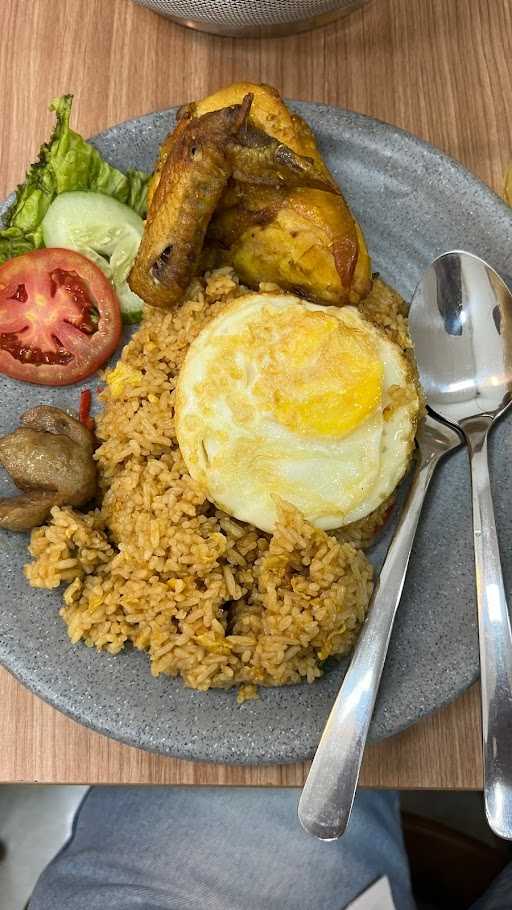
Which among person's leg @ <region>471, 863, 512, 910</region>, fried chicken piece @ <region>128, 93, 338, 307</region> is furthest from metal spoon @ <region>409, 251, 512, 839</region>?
person's leg @ <region>471, 863, 512, 910</region>

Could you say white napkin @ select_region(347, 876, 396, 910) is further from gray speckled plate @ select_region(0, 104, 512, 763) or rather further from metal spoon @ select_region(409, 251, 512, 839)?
metal spoon @ select_region(409, 251, 512, 839)

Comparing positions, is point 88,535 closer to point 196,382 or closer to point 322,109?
point 196,382

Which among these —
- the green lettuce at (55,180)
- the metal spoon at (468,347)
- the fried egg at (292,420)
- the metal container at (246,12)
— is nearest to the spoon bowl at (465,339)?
the metal spoon at (468,347)

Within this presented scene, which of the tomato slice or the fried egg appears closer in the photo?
the fried egg

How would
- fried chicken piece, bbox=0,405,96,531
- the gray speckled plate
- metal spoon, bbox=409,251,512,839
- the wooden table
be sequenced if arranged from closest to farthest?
the gray speckled plate → fried chicken piece, bbox=0,405,96,531 → metal spoon, bbox=409,251,512,839 → the wooden table

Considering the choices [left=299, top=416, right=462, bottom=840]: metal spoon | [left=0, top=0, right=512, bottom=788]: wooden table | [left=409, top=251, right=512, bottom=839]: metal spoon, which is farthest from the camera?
[left=0, top=0, right=512, bottom=788]: wooden table

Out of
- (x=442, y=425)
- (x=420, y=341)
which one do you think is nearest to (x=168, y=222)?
(x=420, y=341)
